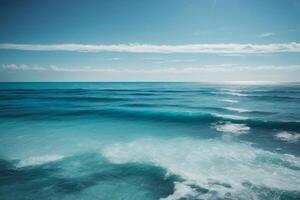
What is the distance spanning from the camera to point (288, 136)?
15.3 m

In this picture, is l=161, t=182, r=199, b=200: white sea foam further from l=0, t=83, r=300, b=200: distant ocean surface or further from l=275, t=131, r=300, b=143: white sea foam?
l=275, t=131, r=300, b=143: white sea foam

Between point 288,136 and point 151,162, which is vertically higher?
point 288,136

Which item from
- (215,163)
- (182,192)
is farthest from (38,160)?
(215,163)

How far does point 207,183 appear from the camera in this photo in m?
8.05

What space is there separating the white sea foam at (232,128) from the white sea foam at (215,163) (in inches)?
127

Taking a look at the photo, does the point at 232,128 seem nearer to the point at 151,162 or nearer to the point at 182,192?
the point at 151,162

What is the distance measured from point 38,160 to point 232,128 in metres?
15.4

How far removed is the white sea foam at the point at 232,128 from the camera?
1703 centimetres

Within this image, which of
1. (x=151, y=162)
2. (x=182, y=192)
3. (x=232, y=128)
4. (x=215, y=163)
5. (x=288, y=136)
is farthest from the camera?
(x=232, y=128)

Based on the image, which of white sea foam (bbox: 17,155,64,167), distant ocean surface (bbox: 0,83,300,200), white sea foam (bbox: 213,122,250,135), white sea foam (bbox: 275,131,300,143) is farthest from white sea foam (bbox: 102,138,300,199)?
white sea foam (bbox: 275,131,300,143)

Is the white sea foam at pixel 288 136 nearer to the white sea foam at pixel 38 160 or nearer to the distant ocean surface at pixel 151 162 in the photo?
the distant ocean surface at pixel 151 162

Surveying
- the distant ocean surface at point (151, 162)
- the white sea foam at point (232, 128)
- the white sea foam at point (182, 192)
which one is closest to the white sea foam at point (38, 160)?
the distant ocean surface at point (151, 162)

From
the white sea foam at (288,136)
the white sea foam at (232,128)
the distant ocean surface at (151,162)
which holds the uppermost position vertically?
the white sea foam at (232,128)

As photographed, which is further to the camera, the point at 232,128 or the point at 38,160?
the point at 232,128
